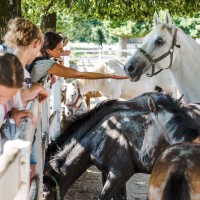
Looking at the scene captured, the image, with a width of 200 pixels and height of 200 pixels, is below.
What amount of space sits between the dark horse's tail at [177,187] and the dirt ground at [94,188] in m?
3.29

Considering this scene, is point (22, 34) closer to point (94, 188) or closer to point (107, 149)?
point (107, 149)

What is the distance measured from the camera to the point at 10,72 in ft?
7.24

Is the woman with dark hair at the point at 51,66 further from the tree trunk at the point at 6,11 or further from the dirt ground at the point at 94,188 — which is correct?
the dirt ground at the point at 94,188

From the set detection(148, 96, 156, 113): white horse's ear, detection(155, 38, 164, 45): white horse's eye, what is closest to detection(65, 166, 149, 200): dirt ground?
detection(155, 38, 164, 45): white horse's eye

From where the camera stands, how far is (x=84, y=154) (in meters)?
4.70

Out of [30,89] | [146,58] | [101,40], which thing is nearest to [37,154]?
[30,89]

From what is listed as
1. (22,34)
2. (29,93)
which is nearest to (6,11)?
(22,34)

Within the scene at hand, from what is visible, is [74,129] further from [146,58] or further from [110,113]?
[146,58]

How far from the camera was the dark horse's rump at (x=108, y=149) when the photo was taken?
181 inches

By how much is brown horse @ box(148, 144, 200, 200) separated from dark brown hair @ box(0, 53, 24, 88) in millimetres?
997

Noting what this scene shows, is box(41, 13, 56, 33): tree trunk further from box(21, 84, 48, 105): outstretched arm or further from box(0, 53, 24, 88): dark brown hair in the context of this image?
box(0, 53, 24, 88): dark brown hair

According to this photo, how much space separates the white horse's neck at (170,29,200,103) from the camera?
5406 millimetres

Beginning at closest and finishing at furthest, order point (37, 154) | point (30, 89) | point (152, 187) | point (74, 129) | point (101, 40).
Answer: point (152, 187), point (30, 89), point (37, 154), point (74, 129), point (101, 40)

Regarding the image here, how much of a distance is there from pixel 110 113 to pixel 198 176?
2278 millimetres
